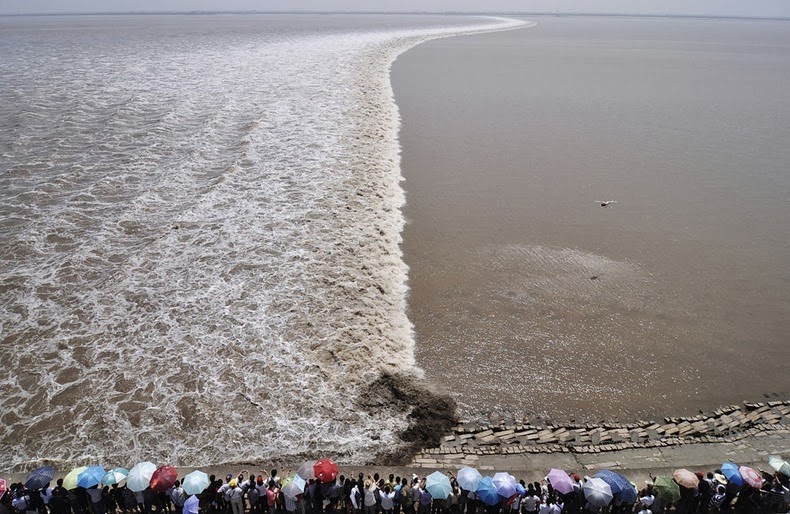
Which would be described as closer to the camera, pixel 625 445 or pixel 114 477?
pixel 114 477

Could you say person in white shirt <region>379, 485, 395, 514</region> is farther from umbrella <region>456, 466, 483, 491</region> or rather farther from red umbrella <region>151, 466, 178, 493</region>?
red umbrella <region>151, 466, 178, 493</region>

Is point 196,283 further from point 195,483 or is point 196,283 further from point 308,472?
point 308,472

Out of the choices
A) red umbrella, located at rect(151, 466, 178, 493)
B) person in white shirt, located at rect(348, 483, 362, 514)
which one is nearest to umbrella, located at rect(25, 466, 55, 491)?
red umbrella, located at rect(151, 466, 178, 493)

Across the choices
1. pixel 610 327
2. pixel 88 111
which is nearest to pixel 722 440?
pixel 610 327

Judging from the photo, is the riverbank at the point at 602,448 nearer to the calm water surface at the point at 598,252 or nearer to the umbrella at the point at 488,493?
the calm water surface at the point at 598,252

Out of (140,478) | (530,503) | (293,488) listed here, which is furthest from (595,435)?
(140,478)

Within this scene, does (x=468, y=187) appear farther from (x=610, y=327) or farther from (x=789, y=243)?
(x=789, y=243)

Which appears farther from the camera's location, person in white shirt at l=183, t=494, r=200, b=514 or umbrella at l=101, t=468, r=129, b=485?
umbrella at l=101, t=468, r=129, b=485
